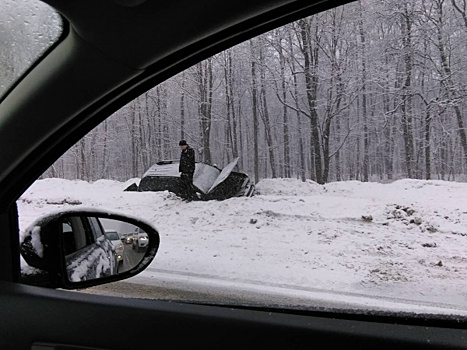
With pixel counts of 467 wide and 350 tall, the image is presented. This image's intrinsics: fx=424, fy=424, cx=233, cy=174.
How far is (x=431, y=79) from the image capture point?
1.54m

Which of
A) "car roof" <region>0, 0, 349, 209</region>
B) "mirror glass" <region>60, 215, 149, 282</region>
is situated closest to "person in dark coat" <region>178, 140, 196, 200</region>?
"mirror glass" <region>60, 215, 149, 282</region>

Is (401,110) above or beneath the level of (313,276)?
above

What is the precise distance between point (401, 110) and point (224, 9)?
1046 mm

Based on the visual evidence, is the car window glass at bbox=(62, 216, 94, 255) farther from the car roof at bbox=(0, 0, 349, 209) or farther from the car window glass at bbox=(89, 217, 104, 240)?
the car roof at bbox=(0, 0, 349, 209)

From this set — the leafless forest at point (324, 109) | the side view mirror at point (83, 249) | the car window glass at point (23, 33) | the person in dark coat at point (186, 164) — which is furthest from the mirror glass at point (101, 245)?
the car window glass at point (23, 33)

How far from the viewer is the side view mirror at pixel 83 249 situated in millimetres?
1367

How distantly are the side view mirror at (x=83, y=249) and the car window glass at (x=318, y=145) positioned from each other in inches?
1.8

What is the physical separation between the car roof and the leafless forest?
0.16 m

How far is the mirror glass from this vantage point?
4.98 feet

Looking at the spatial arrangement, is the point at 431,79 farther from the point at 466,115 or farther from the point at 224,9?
the point at 224,9

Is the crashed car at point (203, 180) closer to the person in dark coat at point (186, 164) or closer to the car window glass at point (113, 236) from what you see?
the person in dark coat at point (186, 164)

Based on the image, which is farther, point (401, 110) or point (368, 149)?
point (368, 149)

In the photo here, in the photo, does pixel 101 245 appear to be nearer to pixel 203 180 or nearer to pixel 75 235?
pixel 75 235

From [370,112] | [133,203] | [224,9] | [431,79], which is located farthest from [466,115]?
[133,203]
